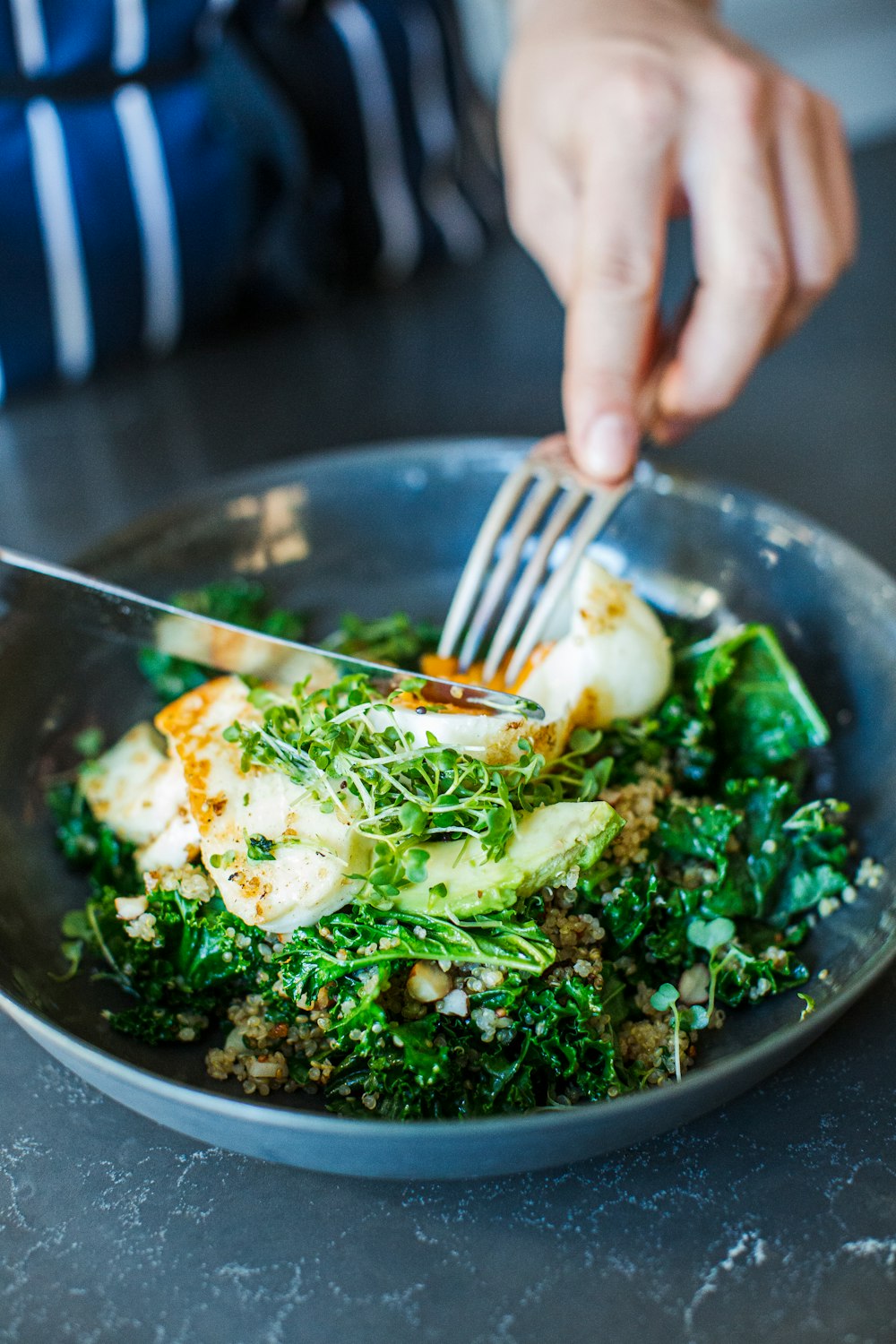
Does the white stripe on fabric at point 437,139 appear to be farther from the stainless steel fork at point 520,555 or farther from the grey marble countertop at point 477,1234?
the grey marble countertop at point 477,1234

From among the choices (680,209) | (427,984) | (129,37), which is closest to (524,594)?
(427,984)

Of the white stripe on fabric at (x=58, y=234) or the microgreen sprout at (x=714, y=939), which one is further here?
the white stripe on fabric at (x=58, y=234)

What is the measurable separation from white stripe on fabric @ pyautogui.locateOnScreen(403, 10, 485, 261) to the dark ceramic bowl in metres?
1.61

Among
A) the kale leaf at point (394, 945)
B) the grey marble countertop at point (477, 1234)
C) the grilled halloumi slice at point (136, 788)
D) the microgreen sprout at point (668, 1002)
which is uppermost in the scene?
the kale leaf at point (394, 945)

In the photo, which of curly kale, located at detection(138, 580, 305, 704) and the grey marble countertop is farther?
curly kale, located at detection(138, 580, 305, 704)

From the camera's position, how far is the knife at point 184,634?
4.86 ft

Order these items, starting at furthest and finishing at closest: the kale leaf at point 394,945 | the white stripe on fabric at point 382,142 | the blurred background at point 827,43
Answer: the blurred background at point 827,43 → the white stripe on fabric at point 382,142 → the kale leaf at point 394,945

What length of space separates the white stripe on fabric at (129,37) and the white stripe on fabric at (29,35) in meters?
0.16

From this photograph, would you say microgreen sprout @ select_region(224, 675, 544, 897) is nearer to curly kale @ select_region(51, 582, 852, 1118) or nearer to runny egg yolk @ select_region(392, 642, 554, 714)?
curly kale @ select_region(51, 582, 852, 1118)

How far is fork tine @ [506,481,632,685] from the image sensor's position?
1.77 meters

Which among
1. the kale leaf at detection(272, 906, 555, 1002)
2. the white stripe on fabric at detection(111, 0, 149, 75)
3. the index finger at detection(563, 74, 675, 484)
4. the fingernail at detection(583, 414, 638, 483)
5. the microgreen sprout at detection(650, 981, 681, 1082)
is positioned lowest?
the microgreen sprout at detection(650, 981, 681, 1082)

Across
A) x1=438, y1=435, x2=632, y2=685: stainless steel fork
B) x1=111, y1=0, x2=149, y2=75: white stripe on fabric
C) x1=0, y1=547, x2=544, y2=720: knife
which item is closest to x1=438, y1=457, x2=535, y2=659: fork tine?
x1=438, y1=435, x2=632, y2=685: stainless steel fork

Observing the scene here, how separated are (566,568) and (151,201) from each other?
1.61 m

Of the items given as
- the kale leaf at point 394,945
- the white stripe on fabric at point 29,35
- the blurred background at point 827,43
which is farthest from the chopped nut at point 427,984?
the blurred background at point 827,43
